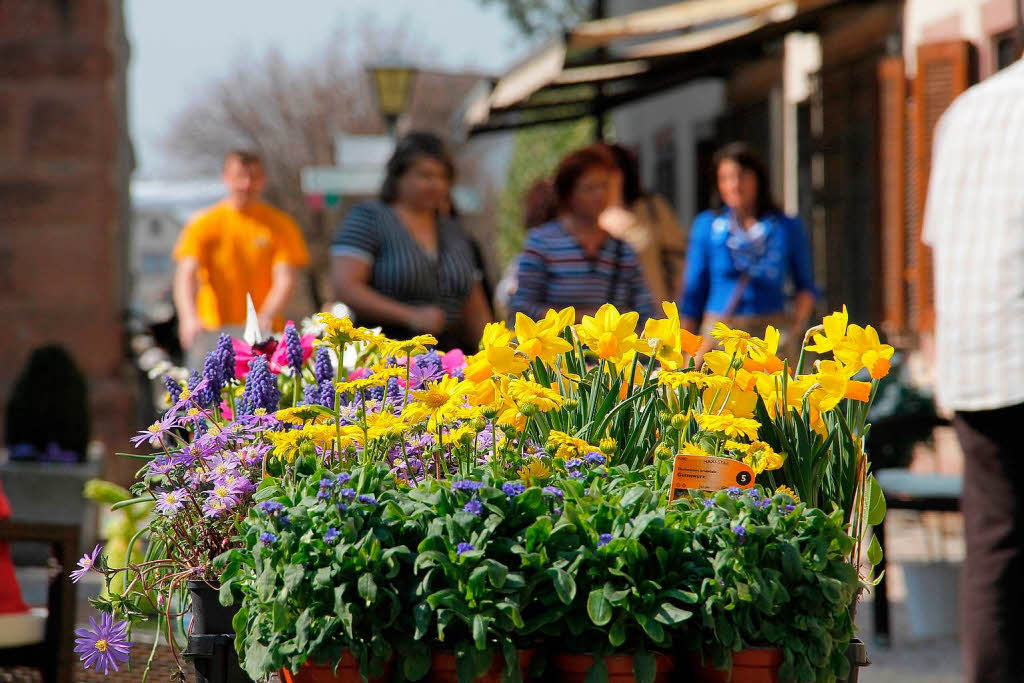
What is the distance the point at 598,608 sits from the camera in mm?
1641

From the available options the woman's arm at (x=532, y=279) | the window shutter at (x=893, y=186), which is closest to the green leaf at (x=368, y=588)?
the woman's arm at (x=532, y=279)

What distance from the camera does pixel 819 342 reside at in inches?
78.5

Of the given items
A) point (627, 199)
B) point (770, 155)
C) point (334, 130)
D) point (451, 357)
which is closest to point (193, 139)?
point (334, 130)

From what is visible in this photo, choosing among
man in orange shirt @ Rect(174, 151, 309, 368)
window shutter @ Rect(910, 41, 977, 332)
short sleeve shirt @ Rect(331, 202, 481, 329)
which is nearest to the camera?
short sleeve shirt @ Rect(331, 202, 481, 329)

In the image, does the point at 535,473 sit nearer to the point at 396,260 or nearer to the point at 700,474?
the point at 700,474

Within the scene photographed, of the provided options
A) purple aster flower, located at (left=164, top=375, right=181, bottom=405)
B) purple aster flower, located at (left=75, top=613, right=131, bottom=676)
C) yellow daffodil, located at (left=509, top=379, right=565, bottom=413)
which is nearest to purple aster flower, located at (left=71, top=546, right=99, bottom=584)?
purple aster flower, located at (left=75, top=613, right=131, bottom=676)

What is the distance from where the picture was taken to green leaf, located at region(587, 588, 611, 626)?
5.37 ft

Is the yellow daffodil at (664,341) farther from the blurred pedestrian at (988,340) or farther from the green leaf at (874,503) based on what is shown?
the blurred pedestrian at (988,340)

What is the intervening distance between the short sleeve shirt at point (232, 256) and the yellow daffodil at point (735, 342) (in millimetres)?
5924

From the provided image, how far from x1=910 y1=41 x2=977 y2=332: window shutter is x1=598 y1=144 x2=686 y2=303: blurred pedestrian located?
145 centimetres

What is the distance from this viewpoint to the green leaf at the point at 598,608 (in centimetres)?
164

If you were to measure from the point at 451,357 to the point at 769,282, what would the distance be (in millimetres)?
5295

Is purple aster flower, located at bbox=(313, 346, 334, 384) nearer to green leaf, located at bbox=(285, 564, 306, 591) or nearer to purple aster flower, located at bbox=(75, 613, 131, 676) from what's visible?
purple aster flower, located at bbox=(75, 613, 131, 676)

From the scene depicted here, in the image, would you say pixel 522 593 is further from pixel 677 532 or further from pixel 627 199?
pixel 627 199
